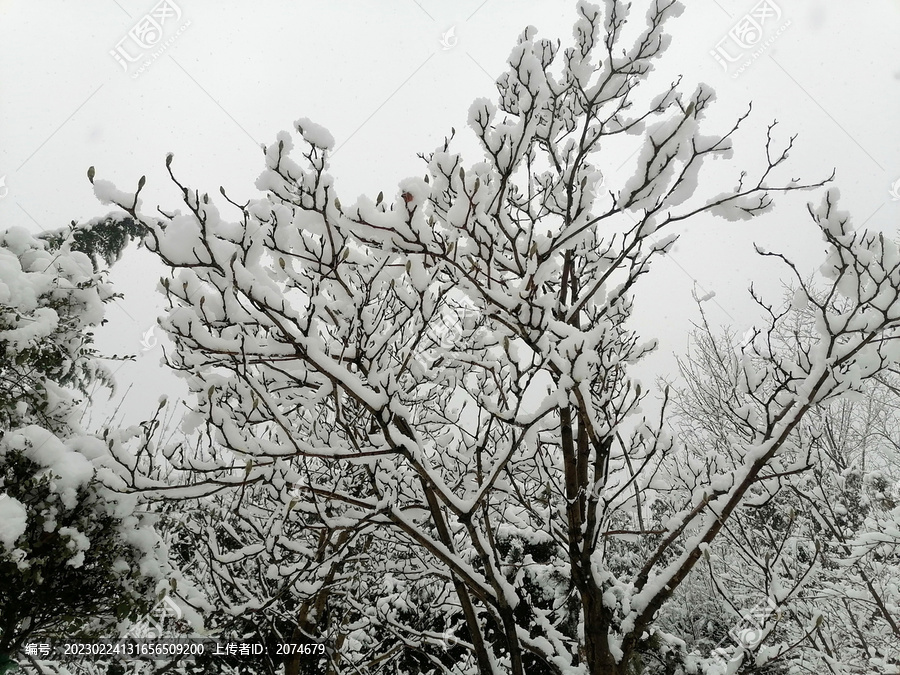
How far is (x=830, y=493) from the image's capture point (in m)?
7.76

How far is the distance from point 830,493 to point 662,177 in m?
8.51

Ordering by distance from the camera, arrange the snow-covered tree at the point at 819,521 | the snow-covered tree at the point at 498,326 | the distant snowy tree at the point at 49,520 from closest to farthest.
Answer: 1. the snow-covered tree at the point at 498,326
2. the distant snowy tree at the point at 49,520
3. the snow-covered tree at the point at 819,521

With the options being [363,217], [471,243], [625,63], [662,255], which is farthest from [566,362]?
[625,63]

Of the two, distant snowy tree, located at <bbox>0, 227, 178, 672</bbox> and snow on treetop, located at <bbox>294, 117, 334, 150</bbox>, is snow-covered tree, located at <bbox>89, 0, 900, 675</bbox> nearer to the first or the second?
snow on treetop, located at <bbox>294, 117, 334, 150</bbox>

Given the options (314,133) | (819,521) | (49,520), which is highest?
Result: (819,521)

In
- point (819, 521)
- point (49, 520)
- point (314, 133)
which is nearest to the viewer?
point (314, 133)

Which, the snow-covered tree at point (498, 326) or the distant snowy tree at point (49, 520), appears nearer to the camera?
the snow-covered tree at point (498, 326)

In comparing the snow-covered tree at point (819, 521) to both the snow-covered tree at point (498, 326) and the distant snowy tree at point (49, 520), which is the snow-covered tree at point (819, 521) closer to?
the snow-covered tree at point (498, 326)

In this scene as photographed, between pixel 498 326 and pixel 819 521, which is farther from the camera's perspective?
pixel 819 521

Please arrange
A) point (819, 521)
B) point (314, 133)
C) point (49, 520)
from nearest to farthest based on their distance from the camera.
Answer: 1. point (314, 133)
2. point (49, 520)
3. point (819, 521)

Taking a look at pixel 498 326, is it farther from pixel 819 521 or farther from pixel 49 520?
pixel 819 521

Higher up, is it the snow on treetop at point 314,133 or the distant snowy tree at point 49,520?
the snow on treetop at point 314,133

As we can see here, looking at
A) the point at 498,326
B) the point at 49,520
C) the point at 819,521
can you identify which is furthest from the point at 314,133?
the point at 819,521

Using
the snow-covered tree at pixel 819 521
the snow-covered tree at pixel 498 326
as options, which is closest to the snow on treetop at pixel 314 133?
the snow-covered tree at pixel 498 326
